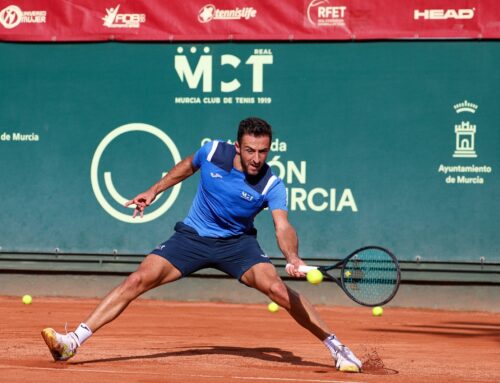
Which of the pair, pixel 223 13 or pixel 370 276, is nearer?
pixel 370 276

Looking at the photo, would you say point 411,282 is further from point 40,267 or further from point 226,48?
point 40,267

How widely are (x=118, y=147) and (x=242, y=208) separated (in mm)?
5699

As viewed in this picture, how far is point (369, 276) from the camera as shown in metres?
7.67

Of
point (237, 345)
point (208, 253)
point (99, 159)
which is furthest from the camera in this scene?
point (99, 159)

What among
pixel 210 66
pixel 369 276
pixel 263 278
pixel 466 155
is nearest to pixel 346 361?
pixel 369 276

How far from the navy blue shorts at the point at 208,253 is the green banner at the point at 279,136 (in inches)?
198

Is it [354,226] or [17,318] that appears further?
[354,226]

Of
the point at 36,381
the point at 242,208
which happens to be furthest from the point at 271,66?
the point at 36,381

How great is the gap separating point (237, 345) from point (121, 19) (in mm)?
5135

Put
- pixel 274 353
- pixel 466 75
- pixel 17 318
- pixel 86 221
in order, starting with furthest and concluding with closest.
Result: pixel 86 221 → pixel 466 75 → pixel 17 318 → pixel 274 353

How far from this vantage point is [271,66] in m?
12.9

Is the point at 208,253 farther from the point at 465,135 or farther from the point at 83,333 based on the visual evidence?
the point at 465,135

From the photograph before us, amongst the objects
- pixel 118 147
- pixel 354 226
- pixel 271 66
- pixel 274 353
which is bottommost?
pixel 274 353

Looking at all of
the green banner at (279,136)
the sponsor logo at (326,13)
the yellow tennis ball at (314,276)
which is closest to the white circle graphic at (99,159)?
the green banner at (279,136)
